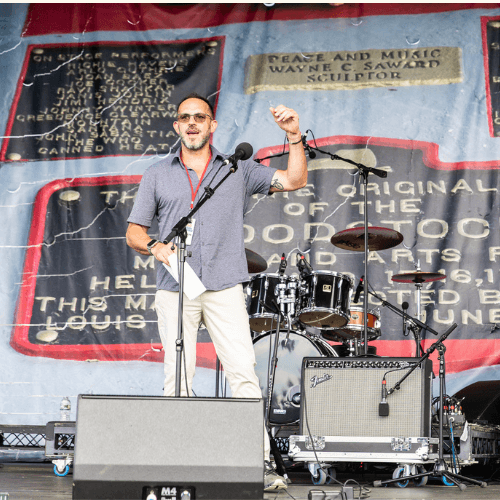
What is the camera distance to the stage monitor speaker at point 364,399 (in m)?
3.32

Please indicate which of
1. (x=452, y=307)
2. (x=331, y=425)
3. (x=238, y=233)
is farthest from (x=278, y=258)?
(x=238, y=233)

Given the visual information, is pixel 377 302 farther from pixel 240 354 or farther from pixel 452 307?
pixel 240 354

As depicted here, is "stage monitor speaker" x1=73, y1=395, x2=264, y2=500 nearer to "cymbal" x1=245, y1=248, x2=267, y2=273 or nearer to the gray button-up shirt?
the gray button-up shirt

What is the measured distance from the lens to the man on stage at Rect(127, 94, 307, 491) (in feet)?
8.95

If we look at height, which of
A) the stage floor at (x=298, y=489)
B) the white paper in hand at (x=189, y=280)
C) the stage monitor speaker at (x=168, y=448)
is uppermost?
the white paper in hand at (x=189, y=280)

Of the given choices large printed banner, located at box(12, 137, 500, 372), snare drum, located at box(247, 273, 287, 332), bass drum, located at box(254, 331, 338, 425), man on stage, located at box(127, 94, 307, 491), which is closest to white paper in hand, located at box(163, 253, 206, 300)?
man on stage, located at box(127, 94, 307, 491)

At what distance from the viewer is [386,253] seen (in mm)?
4828

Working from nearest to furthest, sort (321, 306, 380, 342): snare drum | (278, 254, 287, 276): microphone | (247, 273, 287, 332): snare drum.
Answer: (278, 254, 287, 276): microphone < (247, 273, 287, 332): snare drum < (321, 306, 380, 342): snare drum

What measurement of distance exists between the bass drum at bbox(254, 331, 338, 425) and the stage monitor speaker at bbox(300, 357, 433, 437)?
2.66 ft

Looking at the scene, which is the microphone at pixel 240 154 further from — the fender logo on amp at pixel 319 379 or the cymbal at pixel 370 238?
the cymbal at pixel 370 238

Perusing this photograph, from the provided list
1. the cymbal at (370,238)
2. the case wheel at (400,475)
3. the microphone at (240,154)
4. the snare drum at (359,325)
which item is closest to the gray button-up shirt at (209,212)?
the microphone at (240,154)

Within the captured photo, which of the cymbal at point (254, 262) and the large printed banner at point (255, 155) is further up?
the large printed banner at point (255, 155)

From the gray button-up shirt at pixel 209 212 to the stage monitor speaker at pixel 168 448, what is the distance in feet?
3.08

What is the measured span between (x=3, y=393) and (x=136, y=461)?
10.9 feet
